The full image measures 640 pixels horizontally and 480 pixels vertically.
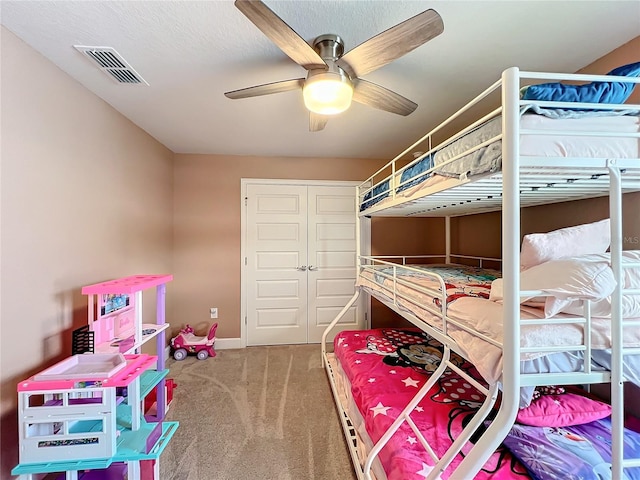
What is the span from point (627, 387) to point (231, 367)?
304 centimetres

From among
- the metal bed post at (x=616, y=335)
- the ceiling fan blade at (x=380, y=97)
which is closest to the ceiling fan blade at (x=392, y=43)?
the ceiling fan blade at (x=380, y=97)

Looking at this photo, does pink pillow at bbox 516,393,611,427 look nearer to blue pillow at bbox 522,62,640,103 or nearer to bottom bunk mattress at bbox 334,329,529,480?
bottom bunk mattress at bbox 334,329,529,480

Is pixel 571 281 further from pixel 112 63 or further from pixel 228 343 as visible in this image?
pixel 228 343

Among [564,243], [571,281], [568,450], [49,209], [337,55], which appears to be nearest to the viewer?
[571,281]

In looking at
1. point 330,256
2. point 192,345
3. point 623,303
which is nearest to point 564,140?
point 623,303

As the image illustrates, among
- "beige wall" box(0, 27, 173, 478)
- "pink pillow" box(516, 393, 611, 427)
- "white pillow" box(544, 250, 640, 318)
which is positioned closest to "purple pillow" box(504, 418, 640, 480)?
"pink pillow" box(516, 393, 611, 427)

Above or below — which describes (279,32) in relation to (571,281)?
above

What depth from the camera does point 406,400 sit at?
169 centimetres

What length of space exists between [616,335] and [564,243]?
33 cm

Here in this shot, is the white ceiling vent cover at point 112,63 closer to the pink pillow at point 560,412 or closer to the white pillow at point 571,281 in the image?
the white pillow at point 571,281

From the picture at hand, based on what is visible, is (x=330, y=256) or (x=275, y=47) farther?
(x=330, y=256)

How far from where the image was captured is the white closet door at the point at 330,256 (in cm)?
374

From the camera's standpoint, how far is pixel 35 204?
60.6 inches

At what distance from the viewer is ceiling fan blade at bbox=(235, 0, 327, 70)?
1.02 m
